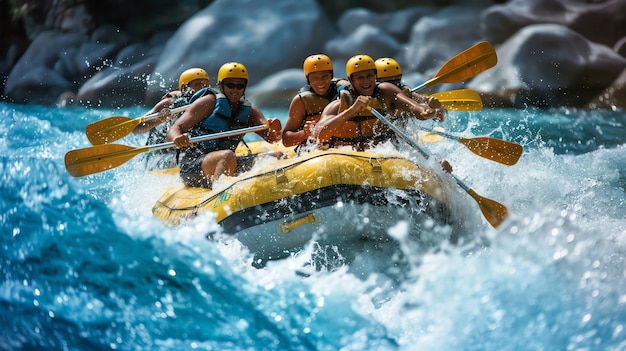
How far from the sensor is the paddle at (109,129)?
494 cm

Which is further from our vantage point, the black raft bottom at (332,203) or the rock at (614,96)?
the rock at (614,96)

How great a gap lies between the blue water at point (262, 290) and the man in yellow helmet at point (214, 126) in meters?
0.68

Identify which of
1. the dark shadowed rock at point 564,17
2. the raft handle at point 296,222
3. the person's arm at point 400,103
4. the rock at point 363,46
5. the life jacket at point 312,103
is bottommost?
the rock at point 363,46

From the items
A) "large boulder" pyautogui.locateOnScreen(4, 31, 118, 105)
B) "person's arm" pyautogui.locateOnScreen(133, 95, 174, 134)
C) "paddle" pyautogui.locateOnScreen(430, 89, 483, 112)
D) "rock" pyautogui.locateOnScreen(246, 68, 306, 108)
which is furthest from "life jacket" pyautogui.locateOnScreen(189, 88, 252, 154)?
"large boulder" pyautogui.locateOnScreen(4, 31, 118, 105)

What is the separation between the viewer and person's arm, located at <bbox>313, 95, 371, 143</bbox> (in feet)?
12.3

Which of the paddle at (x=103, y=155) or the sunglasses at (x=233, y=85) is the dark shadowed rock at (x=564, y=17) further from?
the paddle at (x=103, y=155)

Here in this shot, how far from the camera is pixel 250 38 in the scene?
13.0 m

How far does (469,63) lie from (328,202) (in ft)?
6.18

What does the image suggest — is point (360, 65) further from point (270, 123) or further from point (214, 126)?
point (214, 126)

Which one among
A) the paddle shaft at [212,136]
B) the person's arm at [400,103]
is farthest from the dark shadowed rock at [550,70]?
the paddle shaft at [212,136]

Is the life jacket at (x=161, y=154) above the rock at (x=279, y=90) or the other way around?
above

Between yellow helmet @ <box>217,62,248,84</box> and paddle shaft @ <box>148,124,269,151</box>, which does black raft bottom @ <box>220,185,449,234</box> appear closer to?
paddle shaft @ <box>148,124,269,151</box>

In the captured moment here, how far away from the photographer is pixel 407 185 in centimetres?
344

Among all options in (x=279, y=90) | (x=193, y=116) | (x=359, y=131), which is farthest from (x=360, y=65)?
(x=279, y=90)
